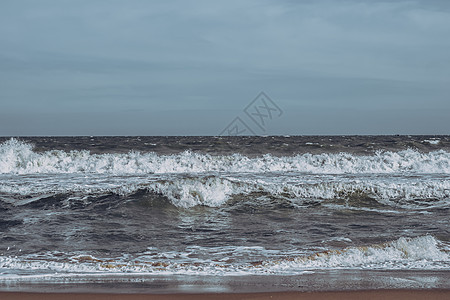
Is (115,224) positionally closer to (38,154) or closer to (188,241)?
(188,241)

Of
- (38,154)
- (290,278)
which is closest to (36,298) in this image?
(290,278)

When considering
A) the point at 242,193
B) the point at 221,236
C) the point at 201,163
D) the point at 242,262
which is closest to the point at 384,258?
the point at 242,262

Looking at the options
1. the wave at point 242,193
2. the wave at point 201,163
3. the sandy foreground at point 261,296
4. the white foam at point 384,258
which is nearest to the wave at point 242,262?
the white foam at point 384,258

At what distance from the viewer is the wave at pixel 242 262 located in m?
5.12

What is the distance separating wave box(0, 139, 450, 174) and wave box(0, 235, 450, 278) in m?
12.8

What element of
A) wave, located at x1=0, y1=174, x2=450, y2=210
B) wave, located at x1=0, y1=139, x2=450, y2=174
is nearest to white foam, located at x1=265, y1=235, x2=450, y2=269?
wave, located at x1=0, y1=174, x2=450, y2=210

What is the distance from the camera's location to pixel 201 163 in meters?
20.9

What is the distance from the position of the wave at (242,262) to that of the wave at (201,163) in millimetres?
12826

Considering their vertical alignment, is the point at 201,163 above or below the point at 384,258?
above

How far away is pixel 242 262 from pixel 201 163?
15.5 meters

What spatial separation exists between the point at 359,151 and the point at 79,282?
72.1 ft

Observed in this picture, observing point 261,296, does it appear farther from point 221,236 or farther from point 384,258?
point 221,236

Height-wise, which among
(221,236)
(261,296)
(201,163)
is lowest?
(221,236)

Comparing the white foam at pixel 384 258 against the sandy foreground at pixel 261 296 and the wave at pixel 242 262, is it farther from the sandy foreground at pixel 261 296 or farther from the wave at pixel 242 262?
the sandy foreground at pixel 261 296
